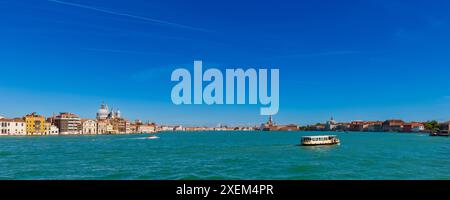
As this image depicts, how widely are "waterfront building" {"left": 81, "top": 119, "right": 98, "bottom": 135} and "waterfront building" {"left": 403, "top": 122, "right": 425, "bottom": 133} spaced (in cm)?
7413

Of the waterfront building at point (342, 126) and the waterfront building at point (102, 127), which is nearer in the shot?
the waterfront building at point (102, 127)

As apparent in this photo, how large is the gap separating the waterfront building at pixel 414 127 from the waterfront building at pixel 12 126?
84.4m

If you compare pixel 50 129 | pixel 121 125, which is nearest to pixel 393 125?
pixel 121 125

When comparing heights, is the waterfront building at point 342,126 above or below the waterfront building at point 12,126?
below

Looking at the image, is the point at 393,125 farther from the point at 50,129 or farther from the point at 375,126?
the point at 50,129

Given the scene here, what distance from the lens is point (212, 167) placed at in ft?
50.1

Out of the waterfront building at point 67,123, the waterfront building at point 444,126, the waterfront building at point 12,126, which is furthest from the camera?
the waterfront building at point 444,126

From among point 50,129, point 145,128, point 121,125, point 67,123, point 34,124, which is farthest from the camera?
point 145,128

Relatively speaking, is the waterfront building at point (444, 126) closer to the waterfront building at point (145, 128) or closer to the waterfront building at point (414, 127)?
the waterfront building at point (414, 127)

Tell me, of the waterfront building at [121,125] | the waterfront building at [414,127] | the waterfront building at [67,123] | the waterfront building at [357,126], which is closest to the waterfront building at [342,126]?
the waterfront building at [357,126]

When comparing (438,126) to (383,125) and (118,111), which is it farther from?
(118,111)

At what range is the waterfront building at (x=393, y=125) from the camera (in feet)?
331

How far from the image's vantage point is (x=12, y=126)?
206 ft

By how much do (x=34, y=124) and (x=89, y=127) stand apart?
1386 cm
